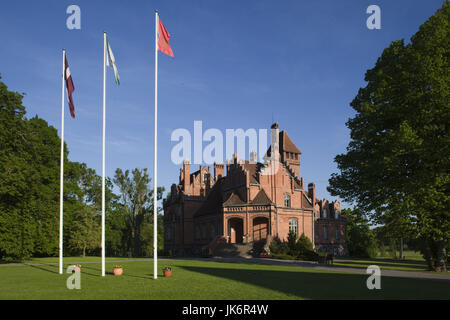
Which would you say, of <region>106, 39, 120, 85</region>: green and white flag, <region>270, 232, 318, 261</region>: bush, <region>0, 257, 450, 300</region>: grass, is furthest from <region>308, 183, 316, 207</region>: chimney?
<region>106, 39, 120, 85</region>: green and white flag

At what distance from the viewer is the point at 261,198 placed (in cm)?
4872

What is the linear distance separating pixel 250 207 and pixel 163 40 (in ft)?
107

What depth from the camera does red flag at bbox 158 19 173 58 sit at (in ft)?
61.3

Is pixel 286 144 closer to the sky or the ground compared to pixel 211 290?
closer to the sky

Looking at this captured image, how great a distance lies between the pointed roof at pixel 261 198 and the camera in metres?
48.0

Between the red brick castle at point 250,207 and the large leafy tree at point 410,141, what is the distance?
883 inches

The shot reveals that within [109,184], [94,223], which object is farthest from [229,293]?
[109,184]

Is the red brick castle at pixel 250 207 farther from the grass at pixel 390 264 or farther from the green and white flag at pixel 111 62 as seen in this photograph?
the green and white flag at pixel 111 62

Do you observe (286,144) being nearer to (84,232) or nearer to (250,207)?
(250,207)

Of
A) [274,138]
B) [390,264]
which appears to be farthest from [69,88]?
[274,138]

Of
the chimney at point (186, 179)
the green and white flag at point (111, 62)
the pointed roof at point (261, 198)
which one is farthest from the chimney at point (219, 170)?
the green and white flag at point (111, 62)

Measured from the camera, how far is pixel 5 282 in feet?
58.0

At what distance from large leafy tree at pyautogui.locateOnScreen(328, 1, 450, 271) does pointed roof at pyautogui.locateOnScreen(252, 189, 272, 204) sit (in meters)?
21.2
